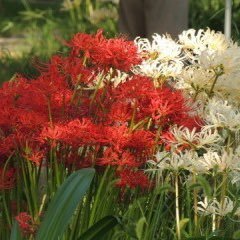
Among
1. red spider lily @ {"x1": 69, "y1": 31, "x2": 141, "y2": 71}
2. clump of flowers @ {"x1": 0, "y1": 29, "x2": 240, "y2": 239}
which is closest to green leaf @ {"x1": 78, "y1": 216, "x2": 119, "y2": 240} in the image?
clump of flowers @ {"x1": 0, "y1": 29, "x2": 240, "y2": 239}

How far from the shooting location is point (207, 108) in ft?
11.1

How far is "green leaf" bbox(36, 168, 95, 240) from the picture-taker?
2875 millimetres

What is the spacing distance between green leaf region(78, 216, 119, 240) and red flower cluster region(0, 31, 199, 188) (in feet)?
0.90

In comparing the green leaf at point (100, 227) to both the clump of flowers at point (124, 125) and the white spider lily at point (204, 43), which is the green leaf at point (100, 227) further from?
the white spider lily at point (204, 43)

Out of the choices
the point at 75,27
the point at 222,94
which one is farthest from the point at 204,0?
the point at 222,94

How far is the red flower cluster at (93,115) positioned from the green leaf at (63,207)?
265mm

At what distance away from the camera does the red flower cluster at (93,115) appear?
3.18 meters

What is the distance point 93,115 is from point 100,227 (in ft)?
1.89

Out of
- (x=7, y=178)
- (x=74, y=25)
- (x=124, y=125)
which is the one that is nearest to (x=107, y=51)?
(x=124, y=125)

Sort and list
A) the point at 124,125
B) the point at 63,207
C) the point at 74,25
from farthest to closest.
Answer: the point at 74,25
the point at 124,125
the point at 63,207

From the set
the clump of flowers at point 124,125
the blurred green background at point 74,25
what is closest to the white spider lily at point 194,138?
the clump of flowers at point 124,125

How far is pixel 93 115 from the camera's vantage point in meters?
3.39

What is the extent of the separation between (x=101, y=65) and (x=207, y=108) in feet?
1.27

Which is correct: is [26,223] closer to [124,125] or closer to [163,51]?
[124,125]
